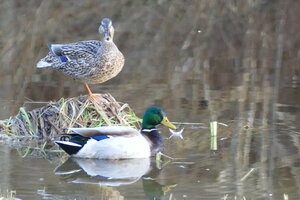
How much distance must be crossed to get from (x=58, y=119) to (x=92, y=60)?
86 centimetres

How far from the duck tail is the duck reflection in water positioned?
0.30ft

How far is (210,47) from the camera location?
52.5ft

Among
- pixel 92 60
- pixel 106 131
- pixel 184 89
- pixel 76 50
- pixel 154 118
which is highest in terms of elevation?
pixel 76 50

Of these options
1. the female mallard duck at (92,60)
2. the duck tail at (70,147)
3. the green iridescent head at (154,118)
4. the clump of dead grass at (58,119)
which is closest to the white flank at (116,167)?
the duck tail at (70,147)

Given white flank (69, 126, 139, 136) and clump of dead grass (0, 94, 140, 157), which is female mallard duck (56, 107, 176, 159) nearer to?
white flank (69, 126, 139, 136)

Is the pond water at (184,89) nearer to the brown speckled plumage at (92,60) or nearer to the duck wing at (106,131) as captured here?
the duck wing at (106,131)

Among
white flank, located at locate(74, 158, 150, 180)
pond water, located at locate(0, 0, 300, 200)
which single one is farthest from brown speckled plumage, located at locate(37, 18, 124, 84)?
white flank, located at locate(74, 158, 150, 180)

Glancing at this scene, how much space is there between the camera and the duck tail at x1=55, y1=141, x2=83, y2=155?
356 inches

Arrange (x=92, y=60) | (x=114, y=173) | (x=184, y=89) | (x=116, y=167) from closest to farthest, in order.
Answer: (x=114, y=173) < (x=116, y=167) < (x=92, y=60) < (x=184, y=89)

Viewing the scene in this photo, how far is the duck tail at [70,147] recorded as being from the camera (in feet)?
29.7

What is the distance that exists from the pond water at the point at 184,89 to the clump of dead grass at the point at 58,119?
1.83 ft

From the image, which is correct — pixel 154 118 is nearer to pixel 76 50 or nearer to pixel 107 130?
pixel 107 130

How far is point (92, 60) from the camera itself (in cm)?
1012

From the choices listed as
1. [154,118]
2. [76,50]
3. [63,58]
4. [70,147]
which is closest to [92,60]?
[76,50]
